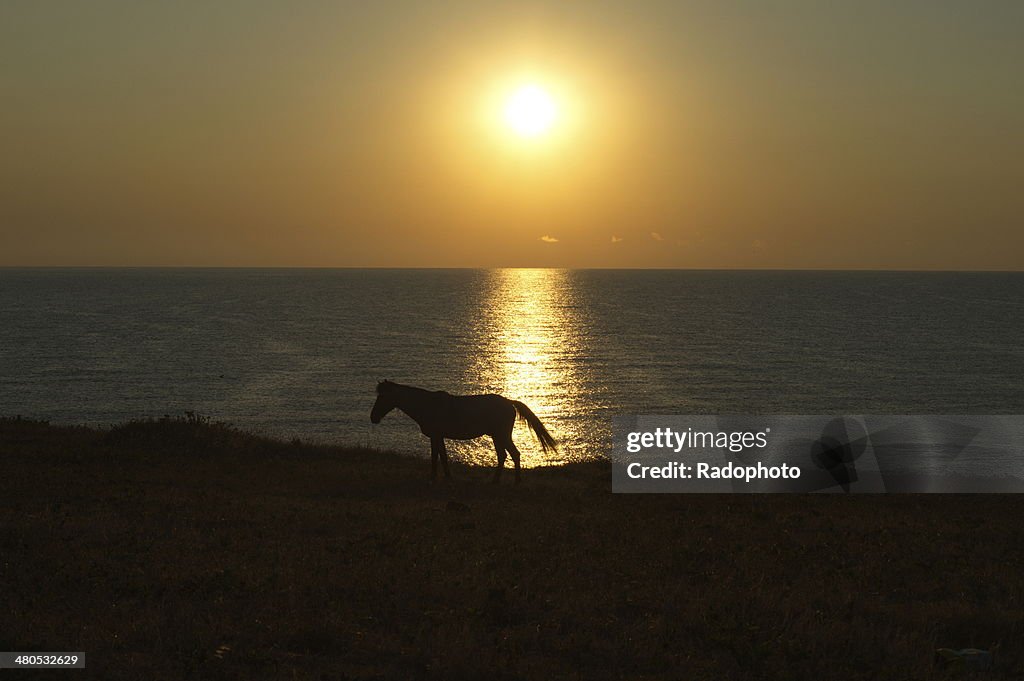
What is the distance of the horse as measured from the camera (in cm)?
2594

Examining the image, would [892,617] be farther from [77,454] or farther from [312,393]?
[312,393]

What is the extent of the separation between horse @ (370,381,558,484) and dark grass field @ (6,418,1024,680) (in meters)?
1.81

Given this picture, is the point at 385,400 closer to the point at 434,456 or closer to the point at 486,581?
the point at 434,456

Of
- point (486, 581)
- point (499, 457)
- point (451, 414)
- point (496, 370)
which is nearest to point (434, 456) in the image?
point (451, 414)

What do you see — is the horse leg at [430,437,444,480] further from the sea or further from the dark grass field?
the sea

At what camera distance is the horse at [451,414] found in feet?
85.1

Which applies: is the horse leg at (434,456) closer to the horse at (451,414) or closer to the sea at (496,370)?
the horse at (451,414)

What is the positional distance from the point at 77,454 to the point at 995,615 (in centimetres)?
2575

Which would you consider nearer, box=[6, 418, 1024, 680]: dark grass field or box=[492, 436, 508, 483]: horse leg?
box=[6, 418, 1024, 680]: dark grass field

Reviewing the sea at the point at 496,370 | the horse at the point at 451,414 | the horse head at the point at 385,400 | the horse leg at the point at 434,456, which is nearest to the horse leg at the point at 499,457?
the horse at the point at 451,414

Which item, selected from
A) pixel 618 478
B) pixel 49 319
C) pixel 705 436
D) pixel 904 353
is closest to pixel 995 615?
pixel 618 478

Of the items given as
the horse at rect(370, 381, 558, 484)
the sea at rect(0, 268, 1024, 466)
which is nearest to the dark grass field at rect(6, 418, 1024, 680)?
the horse at rect(370, 381, 558, 484)

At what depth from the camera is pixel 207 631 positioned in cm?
1110

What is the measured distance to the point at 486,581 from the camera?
14086 millimetres
